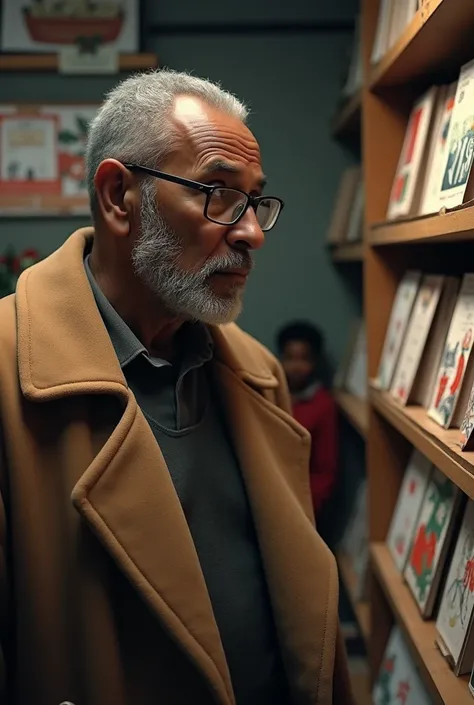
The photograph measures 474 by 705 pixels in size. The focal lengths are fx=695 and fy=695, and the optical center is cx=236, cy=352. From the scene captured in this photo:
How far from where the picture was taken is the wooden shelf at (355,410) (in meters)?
2.09

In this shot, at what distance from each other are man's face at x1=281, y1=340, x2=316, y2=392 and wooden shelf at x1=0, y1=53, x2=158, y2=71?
3.82ft

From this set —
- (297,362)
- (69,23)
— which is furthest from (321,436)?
(69,23)

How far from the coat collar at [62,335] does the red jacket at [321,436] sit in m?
1.53

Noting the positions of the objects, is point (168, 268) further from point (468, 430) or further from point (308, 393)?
point (308, 393)

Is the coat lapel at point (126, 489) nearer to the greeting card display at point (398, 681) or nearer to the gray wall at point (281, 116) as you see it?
the greeting card display at point (398, 681)

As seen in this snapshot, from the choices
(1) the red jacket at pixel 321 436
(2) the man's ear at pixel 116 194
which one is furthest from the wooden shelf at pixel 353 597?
(2) the man's ear at pixel 116 194

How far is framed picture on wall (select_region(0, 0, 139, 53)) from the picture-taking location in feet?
8.41

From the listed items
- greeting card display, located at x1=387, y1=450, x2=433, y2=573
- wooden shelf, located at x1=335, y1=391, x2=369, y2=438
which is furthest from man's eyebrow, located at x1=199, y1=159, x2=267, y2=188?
wooden shelf, located at x1=335, y1=391, x2=369, y2=438

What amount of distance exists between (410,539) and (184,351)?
770mm

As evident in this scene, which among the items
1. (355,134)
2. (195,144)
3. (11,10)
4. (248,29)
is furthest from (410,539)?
(11,10)

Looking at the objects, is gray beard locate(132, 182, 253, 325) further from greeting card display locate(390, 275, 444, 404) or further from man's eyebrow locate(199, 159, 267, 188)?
greeting card display locate(390, 275, 444, 404)

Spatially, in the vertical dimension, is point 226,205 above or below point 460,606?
above

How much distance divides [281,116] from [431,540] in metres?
1.80

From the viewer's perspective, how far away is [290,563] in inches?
48.7
